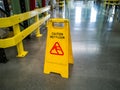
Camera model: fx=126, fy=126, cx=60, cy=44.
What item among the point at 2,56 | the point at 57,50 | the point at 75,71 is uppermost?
the point at 57,50

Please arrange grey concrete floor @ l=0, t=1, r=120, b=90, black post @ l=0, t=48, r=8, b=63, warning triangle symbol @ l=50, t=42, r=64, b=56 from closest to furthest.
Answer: grey concrete floor @ l=0, t=1, r=120, b=90
warning triangle symbol @ l=50, t=42, r=64, b=56
black post @ l=0, t=48, r=8, b=63

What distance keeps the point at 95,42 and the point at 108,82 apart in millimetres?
1899

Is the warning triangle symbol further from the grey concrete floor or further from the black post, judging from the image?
the black post

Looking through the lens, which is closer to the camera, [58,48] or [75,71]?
[58,48]

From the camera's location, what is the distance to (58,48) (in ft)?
7.27

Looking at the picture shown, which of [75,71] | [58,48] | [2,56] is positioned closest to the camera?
[58,48]

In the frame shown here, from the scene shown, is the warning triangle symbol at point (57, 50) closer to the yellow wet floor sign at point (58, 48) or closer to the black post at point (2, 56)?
the yellow wet floor sign at point (58, 48)

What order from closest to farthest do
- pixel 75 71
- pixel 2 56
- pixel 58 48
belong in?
pixel 58 48
pixel 75 71
pixel 2 56

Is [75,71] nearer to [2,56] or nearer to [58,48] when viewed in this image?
[58,48]

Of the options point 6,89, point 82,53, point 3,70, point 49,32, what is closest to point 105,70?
point 82,53

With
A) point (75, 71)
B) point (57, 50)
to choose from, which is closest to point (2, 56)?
point (57, 50)

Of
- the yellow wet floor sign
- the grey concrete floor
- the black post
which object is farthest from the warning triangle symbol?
the black post

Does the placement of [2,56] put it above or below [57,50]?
below

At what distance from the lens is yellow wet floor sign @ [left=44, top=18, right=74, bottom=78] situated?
2141 millimetres
